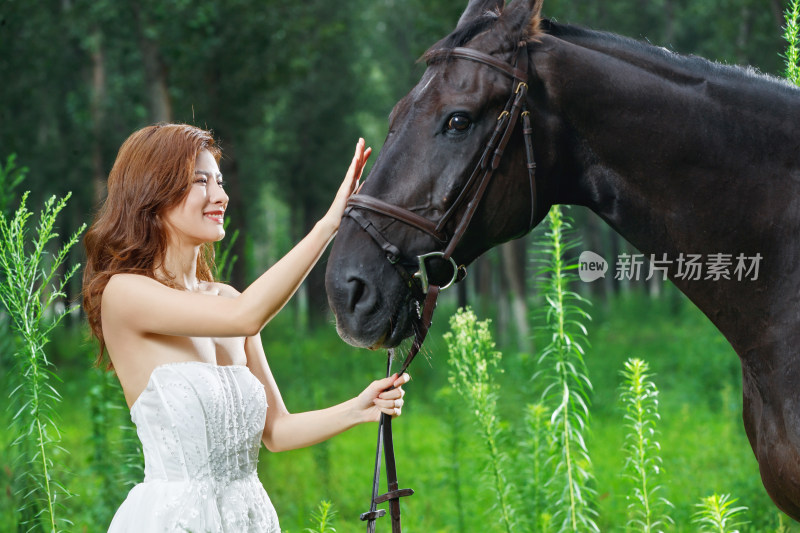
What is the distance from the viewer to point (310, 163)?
65.9 feet

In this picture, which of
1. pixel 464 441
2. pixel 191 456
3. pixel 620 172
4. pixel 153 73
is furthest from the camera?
pixel 153 73

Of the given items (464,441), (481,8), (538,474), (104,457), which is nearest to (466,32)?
(481,8)

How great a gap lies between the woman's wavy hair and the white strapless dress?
0.33 metres

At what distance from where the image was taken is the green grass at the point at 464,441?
531 centimetres

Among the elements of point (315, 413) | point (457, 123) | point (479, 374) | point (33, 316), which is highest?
point (457, 123)

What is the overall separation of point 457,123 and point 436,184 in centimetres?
20

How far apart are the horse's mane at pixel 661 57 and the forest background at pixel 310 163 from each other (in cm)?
26

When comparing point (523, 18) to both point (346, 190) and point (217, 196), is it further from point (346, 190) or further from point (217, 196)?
point (217, 196)

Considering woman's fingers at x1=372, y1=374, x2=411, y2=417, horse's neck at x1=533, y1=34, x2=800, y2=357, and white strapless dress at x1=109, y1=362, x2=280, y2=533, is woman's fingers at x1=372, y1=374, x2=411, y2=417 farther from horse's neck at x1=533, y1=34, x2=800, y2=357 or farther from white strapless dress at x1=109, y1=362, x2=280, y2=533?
horse's neck at x1=533, y1=34, x2=800, y2=357

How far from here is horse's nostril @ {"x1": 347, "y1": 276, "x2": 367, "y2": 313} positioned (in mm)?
2078

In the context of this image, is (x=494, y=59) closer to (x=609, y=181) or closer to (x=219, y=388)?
(x=609, y=181)

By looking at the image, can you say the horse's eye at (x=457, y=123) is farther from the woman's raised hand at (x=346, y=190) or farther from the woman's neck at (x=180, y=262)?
the woman's neck at (x=180, y=262)

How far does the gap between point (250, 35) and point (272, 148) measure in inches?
320

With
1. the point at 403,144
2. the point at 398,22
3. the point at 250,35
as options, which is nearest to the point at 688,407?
the point at 403,144
